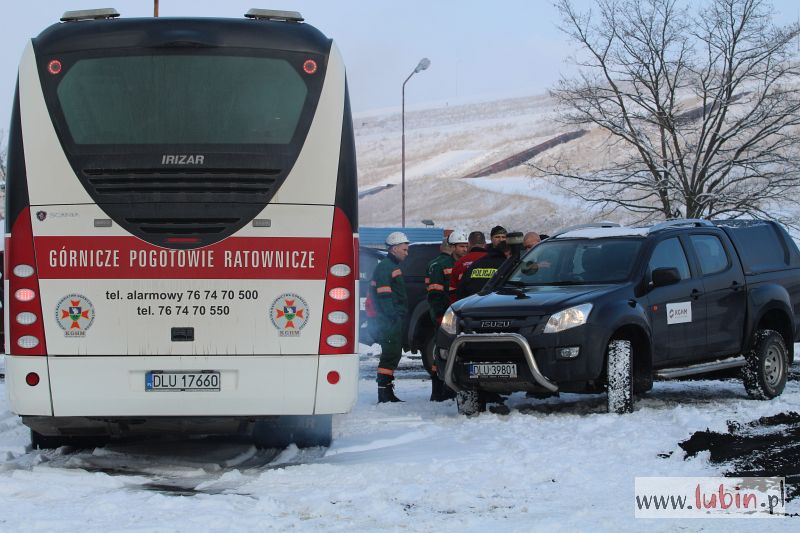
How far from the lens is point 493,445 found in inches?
360

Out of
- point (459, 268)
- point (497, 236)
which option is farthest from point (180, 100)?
point (497, 236)

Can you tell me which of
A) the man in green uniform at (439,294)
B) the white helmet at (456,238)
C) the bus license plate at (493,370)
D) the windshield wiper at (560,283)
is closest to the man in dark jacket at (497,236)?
the white helmet at (456,238)

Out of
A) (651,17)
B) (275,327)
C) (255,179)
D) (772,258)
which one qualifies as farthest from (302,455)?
(651,17)

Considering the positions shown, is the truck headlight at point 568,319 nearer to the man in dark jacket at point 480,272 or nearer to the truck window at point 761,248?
the man in dark jacket at point 480,272

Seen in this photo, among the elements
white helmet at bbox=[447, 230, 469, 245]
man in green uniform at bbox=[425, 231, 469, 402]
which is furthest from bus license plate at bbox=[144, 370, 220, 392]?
white helmet at bbox=[447, 230, 469, 245]

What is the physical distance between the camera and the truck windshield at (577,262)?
1168 centimetres

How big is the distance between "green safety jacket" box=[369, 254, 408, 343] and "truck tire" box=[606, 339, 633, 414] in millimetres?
2973

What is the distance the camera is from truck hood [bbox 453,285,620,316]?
10.8 metres

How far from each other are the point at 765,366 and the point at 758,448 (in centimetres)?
388

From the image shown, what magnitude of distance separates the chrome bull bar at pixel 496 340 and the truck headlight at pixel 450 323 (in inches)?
8.8

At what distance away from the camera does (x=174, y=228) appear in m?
8.34

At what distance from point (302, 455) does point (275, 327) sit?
1.36 m

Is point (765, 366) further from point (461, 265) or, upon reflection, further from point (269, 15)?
point (269, 15)

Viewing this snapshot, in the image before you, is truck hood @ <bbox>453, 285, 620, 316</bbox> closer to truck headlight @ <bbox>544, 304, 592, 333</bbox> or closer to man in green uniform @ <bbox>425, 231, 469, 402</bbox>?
truck headlight @ <bbox>544, 304, 592, 333</bbox>
